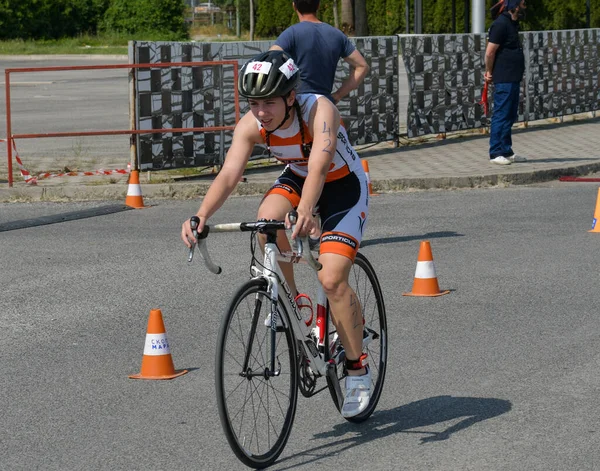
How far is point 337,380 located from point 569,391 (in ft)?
4.19

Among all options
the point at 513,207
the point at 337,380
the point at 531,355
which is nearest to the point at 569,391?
the point at 531,355

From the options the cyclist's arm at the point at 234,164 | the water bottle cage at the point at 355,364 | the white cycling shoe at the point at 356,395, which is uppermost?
the cyclist's arm at the point at 234,164

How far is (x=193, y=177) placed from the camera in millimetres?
15125

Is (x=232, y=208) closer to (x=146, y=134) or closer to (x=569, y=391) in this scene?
(x=146, y=134)

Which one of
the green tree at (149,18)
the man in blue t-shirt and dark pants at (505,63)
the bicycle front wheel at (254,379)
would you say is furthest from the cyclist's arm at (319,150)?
the green tree at (149,18)

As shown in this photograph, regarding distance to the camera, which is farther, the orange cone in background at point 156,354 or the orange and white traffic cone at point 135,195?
the orange and white traffic cone at point 135,195

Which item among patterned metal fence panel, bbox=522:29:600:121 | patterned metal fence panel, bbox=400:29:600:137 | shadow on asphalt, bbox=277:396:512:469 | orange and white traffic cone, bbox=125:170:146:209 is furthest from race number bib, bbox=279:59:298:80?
patterned metal fence panel, bbox=522:29:600:121

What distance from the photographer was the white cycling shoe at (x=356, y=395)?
560 cm

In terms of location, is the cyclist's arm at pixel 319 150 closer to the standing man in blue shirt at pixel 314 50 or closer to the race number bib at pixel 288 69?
the race number bib at pixel 288 69

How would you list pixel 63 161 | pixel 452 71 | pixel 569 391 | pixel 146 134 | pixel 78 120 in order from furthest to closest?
pixel 78 120, pixel 452 71, pixel 63 161, pixel 146 134, pixel 569 391

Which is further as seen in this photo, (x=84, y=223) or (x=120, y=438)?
(x=84, y=223)

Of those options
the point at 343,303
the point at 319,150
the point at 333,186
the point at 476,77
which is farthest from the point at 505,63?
the point at 319,150

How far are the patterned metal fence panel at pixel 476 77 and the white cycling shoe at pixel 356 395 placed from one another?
1225 cm

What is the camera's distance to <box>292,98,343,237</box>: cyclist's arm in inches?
202
